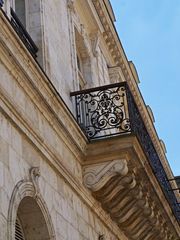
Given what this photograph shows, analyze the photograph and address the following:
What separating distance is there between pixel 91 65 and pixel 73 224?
204 inches

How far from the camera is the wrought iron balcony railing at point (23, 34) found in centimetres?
891

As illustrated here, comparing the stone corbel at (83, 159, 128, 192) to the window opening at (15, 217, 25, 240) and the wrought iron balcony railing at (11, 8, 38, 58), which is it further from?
the window opening at (15, 217, 25, 240)

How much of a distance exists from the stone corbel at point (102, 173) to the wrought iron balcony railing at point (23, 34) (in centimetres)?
202

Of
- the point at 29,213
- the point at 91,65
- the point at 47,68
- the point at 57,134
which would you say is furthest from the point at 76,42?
the point at 29,213

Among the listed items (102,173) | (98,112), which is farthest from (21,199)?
(98,112)

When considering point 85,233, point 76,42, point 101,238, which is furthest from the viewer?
point 76,42

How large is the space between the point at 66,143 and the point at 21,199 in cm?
216

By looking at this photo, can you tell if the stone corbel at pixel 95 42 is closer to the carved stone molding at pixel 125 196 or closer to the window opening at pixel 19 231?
the carved stone molding at pixel 125 196

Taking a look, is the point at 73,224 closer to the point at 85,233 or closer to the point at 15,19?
the point at 85,233

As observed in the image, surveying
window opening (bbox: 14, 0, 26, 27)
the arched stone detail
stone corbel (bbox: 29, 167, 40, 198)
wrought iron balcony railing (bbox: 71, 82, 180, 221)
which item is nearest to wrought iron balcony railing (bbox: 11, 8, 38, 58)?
window opening (bbox: 14, 0, 26, 27)

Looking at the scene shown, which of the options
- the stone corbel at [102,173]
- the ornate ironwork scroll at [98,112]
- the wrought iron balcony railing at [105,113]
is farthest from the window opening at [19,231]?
the ornate ironwork scroll at [98,112]

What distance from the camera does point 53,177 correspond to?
27.7ft

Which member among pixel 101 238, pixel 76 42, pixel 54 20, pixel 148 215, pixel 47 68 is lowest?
pixel 101 238

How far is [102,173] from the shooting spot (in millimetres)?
9867
